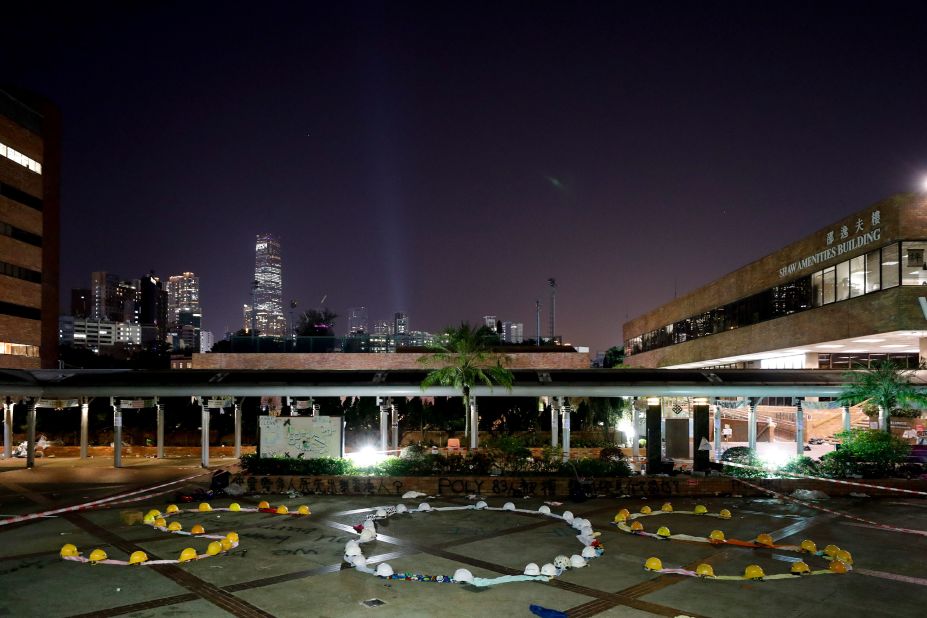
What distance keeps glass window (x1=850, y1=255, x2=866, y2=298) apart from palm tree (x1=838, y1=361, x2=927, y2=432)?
24.0 feet

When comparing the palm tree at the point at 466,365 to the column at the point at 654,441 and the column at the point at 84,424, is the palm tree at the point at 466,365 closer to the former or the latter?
the column at the point at 654,441

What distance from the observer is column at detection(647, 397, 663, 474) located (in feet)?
80.9

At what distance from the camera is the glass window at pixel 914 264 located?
101 ft

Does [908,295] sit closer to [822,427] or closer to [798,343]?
[798,343]

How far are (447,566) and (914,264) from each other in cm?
2733

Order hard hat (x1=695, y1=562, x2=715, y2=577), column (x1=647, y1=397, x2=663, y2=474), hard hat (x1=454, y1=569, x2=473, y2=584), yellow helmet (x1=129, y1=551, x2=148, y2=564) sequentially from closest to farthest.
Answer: hard hat (x1=454, y1=569, x2=473, y2=584) < hard hat (x1=695, y1=562, x2=715, y2=577) < yellow helmet (x1=129, y1=551, x2=148, y2=564) < column (x1=647, y1=397, x2=663, y2=474)

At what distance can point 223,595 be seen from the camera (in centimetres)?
1202

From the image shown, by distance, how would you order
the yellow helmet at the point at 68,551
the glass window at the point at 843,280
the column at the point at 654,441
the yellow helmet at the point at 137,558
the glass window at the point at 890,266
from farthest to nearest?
the glass window at the point at 843,280 → the glass window at the point at 890,266 → the column at the point at 654,441 → the yellow helmet at the point at 68,551 → the yellow helmet at the point at 137,558

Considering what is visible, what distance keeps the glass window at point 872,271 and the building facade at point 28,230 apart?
187ft

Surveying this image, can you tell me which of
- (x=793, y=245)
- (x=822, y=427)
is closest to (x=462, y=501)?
(x=793, y=245)

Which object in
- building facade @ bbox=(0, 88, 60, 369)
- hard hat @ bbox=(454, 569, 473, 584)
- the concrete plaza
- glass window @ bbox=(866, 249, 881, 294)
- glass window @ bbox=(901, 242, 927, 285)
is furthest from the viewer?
building facade @ bbox=(0, 88, 60, 369)

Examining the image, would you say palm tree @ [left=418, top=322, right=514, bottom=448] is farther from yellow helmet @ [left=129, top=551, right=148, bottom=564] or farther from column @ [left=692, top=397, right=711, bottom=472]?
yellow helmet @ [left=129, top=551, right=148, bottom=564]

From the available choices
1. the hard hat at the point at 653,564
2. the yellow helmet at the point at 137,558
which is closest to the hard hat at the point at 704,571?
the hard hat at the point at 653,564

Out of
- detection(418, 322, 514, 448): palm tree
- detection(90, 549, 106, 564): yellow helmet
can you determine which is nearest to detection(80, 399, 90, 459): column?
detection(418, 322, 514, 448): palm tree
